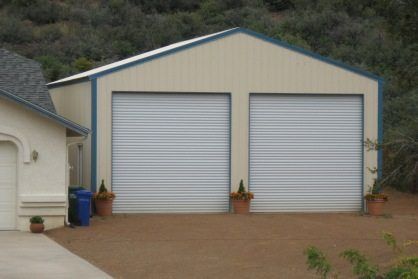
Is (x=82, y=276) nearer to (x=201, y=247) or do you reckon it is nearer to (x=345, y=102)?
(x=201, y=247)

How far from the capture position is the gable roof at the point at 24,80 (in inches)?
877

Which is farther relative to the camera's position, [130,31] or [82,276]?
[130,31]

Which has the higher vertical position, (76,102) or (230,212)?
(76,102)

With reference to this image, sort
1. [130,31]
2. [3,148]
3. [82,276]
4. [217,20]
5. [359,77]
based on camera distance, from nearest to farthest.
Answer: [82,276]
[3,148]
[359,77]
[130,31]
[217,20]

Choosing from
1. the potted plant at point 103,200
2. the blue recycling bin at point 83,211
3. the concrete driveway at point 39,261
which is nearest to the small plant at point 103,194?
the potted plant at point 103,200

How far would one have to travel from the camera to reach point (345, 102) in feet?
84.2

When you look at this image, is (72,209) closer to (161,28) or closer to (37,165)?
(37,165)

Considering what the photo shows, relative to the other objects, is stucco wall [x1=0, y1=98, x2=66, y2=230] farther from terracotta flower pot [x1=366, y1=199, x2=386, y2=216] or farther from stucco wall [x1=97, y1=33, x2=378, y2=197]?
terracotta flower pot [x1=366, y1=199, x2=386, y2=216]

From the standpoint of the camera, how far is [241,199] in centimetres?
2445

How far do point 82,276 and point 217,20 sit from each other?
47.9 m

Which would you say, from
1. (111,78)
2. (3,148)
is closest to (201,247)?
(3,148)

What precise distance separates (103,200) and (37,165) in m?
3.29

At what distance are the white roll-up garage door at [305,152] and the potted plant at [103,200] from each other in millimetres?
4020

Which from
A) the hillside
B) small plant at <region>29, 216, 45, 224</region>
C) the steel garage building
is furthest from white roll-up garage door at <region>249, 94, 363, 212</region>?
the hillside
